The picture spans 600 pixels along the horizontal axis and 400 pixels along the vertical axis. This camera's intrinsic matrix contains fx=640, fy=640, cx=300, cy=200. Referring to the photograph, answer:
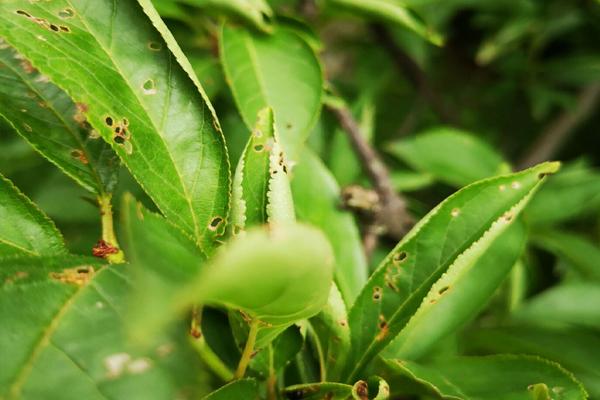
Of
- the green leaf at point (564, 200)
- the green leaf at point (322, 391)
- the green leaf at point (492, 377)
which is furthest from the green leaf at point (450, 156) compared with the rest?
the green leaf at point (322, 391)

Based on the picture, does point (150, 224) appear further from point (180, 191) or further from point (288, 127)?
point (288, 127)

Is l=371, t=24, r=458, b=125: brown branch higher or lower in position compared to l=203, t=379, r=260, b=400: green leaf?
lower

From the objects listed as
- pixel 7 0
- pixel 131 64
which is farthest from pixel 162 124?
pixel 7 0

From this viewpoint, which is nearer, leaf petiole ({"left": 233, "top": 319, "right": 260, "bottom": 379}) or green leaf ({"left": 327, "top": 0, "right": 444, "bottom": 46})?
leaf petiole ({"left": 233, "top": 319, "right": 260, "bottom": 379})

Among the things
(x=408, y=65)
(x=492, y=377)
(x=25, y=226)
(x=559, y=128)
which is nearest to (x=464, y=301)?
(x=492, y=377)

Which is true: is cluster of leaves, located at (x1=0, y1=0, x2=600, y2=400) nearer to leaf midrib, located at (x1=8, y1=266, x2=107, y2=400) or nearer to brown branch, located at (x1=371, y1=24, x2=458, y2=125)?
leaf midrib, located at (x1=8, y1=266, x2=107, y2=400)

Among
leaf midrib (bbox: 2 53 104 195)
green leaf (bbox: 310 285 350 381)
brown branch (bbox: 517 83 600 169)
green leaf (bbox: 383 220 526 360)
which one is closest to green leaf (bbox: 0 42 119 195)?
leaf midrib (bbox: 2 53 104 195)

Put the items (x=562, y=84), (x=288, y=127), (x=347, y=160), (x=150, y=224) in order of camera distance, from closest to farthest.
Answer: (x=150, y=224) < (x=288, y=127) < (x=347, y=160) < (x=562, y=84)
